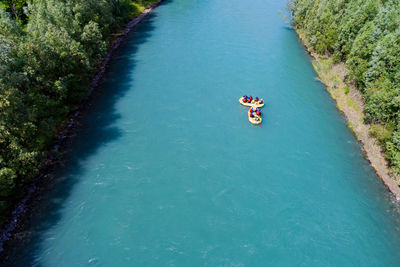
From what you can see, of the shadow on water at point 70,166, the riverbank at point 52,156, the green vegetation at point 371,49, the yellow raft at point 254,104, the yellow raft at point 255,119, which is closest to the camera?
the shadow on water at point 70,166

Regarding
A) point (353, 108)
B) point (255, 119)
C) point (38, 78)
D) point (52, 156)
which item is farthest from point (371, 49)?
point (52, 156)

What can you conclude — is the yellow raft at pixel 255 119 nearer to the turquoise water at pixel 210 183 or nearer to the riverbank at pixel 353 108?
the turquoise water at pixel 210 183

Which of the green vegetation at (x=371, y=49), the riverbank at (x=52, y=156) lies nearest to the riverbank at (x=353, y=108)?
Answer: the green vegetation at (x=371, y=49)

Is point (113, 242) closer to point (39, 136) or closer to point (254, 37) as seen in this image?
point (39, 136)

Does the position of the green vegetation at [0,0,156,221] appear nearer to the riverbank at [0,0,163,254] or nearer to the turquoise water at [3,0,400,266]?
the riverbank at [0,0,163,254]

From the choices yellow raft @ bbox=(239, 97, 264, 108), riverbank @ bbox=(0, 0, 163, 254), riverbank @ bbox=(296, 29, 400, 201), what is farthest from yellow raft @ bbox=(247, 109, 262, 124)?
riverbank @ bbox=(0, 0, 163, 254)

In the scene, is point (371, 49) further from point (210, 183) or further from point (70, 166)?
point (70, 166)

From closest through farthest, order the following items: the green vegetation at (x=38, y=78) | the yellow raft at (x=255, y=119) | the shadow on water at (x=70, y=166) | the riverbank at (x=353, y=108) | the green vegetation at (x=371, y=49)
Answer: the shadow on water at (x=70, y=166)
the green vegetation at (x=38, y=78)
the riverbank at (x=353, y=108)
the green vegetation at (x=371, y=49)
the yellow raft at (x=255, y=119)
